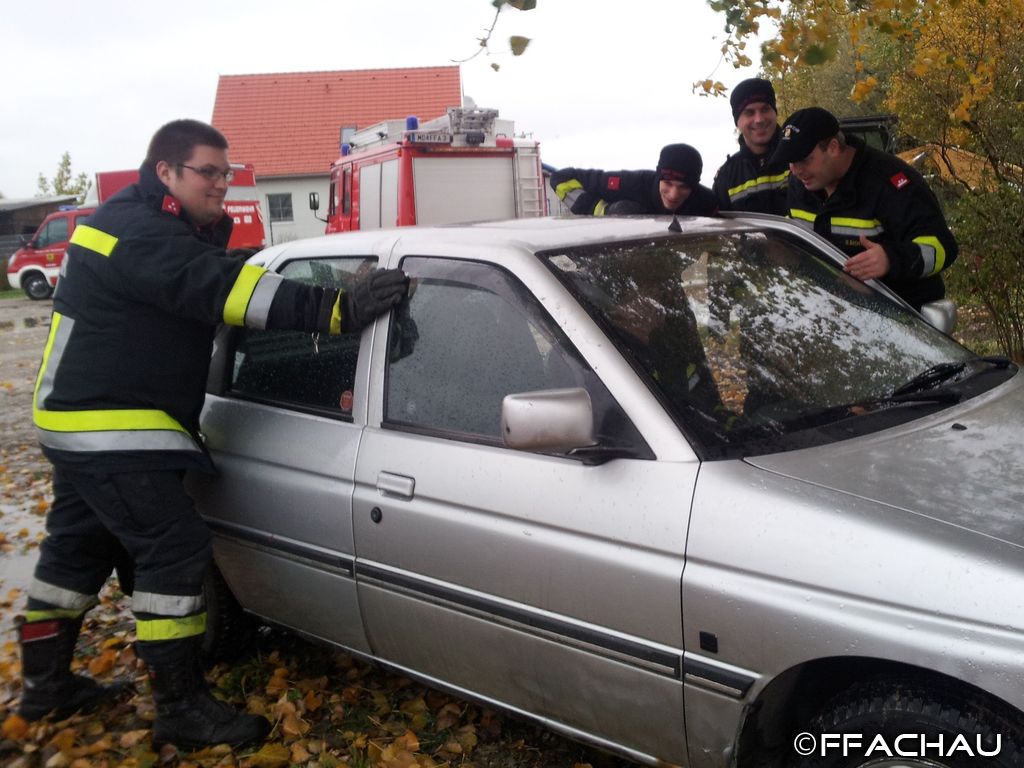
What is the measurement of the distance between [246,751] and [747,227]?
2.42 meters

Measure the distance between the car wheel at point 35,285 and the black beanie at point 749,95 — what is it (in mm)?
24082

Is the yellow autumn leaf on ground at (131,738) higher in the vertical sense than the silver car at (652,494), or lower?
lower

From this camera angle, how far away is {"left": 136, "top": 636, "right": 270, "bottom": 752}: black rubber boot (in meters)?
3.25

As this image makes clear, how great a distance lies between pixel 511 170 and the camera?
16391 mm

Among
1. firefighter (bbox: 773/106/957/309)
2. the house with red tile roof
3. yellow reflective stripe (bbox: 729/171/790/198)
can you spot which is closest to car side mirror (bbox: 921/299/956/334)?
firefighter (bbox: 773/106/957/309)

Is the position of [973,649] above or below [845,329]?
below

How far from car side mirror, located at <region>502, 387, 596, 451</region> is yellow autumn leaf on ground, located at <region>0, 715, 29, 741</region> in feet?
7.37

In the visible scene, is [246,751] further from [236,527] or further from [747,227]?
[747,227]

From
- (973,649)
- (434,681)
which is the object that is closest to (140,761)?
(434,681)

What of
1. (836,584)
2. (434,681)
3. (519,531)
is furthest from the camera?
(434,681)

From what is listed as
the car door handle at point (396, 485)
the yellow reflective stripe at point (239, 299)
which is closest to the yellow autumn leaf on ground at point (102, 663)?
the yellow reflective stripe at point (239, 299)

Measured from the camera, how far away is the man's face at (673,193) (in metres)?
4.31

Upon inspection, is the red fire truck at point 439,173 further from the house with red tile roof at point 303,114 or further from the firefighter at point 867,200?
the house with red tile roof at point 303,114

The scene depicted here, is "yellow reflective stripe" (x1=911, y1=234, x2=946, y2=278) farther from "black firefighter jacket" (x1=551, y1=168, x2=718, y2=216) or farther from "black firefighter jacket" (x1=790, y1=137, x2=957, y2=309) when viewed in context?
"black firefighter jacket" (x1=551, y1=168, x2=718, y2=216)
